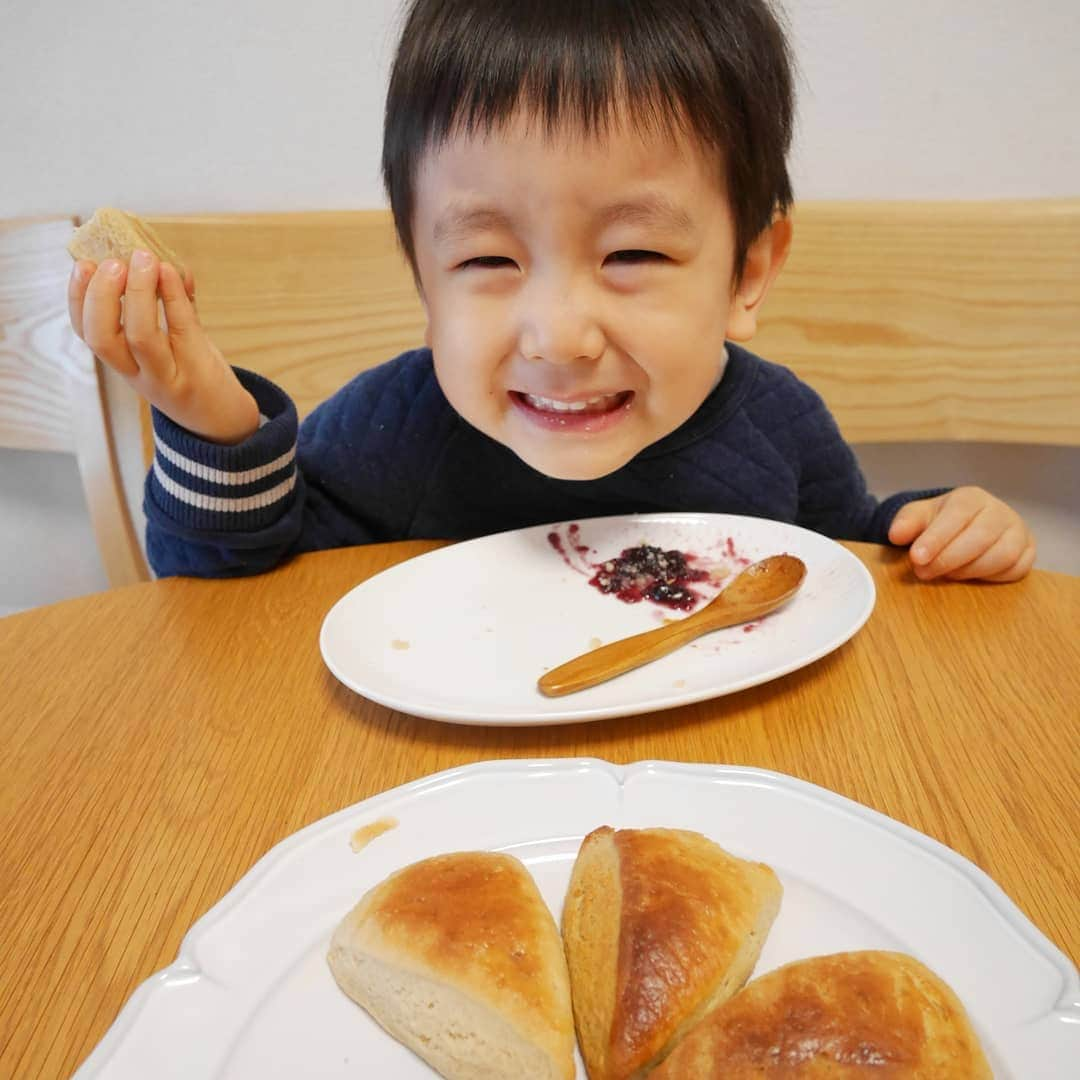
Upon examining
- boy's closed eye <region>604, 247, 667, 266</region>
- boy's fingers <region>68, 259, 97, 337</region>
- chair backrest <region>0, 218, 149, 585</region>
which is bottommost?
chair backrest <region>0, 218, 149, 585</region>

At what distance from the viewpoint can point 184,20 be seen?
1.39 metres

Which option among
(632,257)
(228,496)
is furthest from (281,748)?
(632,257)

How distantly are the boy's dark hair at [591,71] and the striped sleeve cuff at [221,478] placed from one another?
275 mm

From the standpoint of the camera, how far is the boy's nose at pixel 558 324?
26.7 inches

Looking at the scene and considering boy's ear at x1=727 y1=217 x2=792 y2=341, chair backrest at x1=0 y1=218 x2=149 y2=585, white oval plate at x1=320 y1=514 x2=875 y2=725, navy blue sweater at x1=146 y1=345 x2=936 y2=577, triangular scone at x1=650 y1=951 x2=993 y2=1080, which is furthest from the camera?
chair backrest at x1=0 y1=218 x2=149 y2=585

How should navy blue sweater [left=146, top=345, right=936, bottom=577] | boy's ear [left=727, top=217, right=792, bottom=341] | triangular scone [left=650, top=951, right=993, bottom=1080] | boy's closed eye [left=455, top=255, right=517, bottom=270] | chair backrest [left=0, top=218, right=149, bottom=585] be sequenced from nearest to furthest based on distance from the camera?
1. triangular scone [left=650, top=951, right=993, bottom=1080]
2. boy's closed eye [left=455, top=255, right=517, bottom=270]
3. boy's ear [left=727, top=217, right=792, bottom=341]
4. navy blue sweater [left=146, top=345, right=936, bottom=577]
5. chair backrest [left=0, top=218, right=149, bottom=585]

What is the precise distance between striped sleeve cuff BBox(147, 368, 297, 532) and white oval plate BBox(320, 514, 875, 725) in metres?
0.17

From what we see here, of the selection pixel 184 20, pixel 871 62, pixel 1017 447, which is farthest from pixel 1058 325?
pixel 184 20

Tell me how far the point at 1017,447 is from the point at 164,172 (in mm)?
1533

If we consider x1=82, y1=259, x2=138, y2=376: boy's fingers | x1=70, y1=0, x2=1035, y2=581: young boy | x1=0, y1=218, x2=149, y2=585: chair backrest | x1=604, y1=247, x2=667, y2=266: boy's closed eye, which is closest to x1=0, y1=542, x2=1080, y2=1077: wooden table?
x1=70, y1=0, x2=1035, y2=581: young boy

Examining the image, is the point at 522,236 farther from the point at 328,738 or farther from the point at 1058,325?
the point at 1058,325

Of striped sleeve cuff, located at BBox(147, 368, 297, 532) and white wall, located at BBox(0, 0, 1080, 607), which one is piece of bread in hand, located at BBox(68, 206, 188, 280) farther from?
white wall, located at BBox(0, 0, 1080, 607)

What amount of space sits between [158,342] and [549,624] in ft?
1.37

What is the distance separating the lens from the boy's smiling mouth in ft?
2.62
